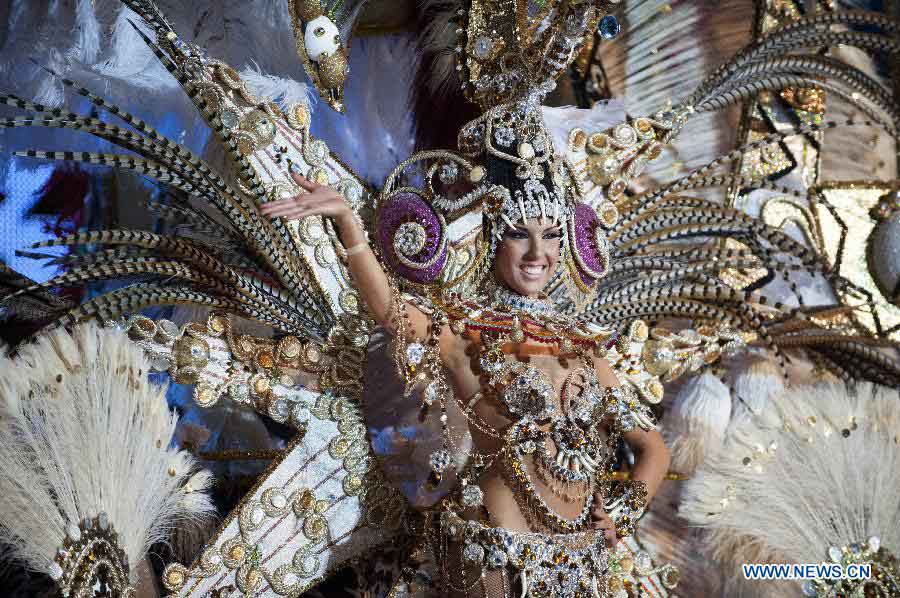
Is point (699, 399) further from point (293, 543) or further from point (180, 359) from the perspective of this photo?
point (180, 359)

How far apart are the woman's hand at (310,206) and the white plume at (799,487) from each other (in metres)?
1.28

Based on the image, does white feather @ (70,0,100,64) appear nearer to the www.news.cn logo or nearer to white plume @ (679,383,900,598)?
white plume @ (679,383,900,598)

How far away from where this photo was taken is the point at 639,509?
2.59m

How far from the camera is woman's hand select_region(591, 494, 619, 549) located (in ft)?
8.14

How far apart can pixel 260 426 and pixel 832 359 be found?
6.46ft

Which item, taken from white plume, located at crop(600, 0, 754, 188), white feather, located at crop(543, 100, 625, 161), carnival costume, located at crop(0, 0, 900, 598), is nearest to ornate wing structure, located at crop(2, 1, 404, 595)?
carnival costume, located at crop(0, 0, 900, 598)

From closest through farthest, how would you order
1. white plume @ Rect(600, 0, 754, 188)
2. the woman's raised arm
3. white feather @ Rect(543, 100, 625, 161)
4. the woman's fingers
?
the woman's fingers
the woman's raised arm
white feather @ Rect(543, 100, 625, 161)
white plume @ Rect(600, 0, 754, 188)

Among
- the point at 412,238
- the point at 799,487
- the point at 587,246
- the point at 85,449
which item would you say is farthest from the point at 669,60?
the point at 85,449

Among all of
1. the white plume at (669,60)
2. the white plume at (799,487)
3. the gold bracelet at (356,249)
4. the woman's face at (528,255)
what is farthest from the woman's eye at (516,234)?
the white plume at (669,60)

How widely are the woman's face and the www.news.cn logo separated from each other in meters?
1.04

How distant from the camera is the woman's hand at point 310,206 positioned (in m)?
2.22

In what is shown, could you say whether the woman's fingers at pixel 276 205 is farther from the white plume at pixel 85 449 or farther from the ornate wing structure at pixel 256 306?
the white plume at pixel 85 449

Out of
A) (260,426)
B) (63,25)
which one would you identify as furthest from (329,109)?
(260,426)

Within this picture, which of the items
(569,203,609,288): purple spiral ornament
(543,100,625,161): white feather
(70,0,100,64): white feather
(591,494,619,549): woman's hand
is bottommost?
(591,494,619,549): woman's hand
